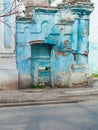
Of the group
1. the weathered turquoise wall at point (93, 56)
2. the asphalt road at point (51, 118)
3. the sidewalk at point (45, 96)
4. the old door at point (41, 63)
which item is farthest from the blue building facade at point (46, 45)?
the weathered turquoise wall at point (93, 56)

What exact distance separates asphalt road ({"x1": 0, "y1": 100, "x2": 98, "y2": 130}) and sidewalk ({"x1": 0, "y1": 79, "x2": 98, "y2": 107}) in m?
1.32

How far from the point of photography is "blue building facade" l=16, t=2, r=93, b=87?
17.8 meters

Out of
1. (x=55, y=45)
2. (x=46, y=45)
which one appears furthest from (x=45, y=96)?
(x=46, y=45)

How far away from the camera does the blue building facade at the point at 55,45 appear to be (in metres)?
17.8

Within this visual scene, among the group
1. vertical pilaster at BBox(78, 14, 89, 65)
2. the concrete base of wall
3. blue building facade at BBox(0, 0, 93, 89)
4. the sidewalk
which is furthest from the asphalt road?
vertical pilaster at BBox(78, 14, 89, 65)

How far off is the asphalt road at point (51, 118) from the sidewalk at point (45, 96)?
1323 mm

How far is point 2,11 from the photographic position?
17000mm

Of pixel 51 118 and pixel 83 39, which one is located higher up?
pixel 83 39

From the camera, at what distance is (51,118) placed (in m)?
10.1

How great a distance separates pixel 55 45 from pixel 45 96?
353cm

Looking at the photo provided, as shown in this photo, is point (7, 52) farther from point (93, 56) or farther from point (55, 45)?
point (93, 56)

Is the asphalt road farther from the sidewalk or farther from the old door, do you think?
the old door

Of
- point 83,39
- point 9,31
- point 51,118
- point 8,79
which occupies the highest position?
point 9,31

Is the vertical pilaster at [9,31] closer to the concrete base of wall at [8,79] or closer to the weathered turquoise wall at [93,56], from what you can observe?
the concrete base of wall at [8,79]
